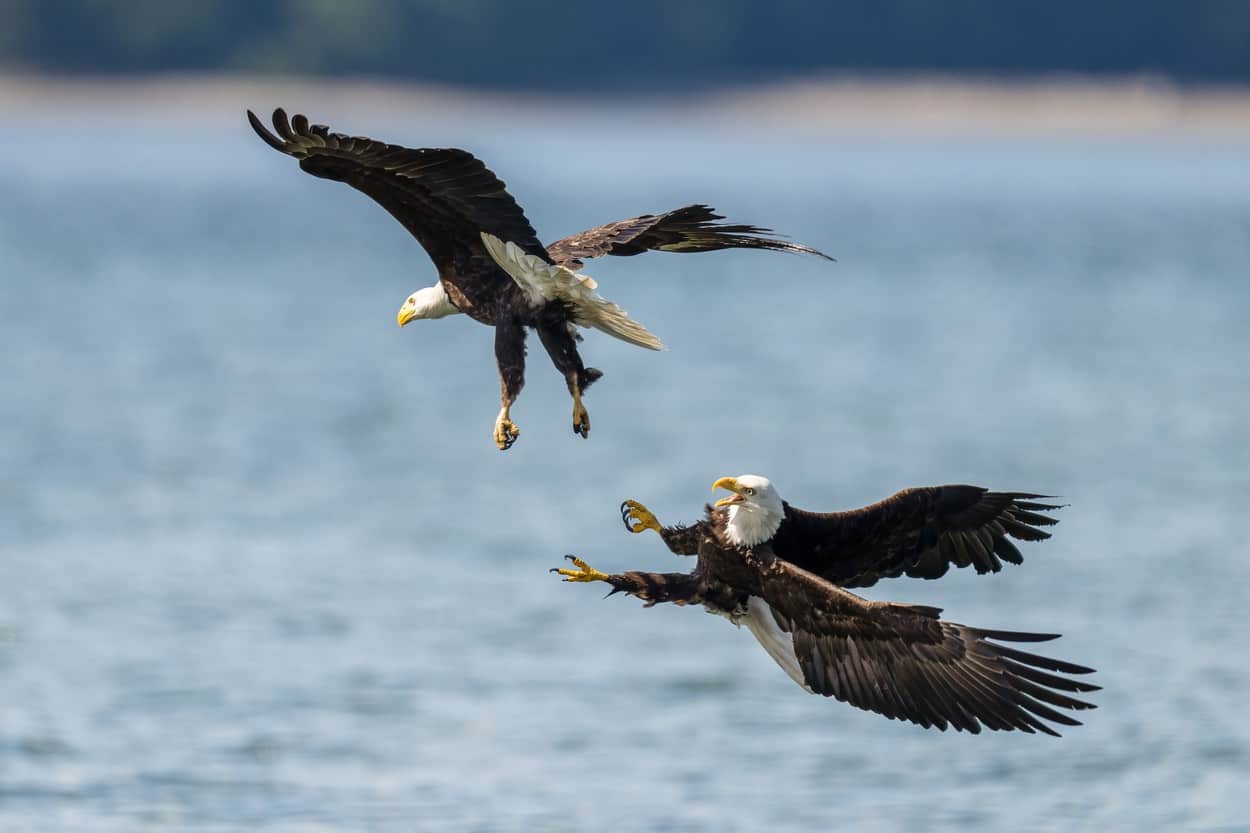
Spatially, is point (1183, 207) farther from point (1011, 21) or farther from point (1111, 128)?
point (1111, 128)

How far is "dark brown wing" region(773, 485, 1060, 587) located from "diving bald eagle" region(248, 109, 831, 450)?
3.30 ft

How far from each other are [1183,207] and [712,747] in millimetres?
78146

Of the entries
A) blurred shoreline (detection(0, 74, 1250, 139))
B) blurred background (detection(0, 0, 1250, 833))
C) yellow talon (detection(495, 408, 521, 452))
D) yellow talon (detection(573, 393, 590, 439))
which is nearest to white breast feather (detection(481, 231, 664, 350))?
yellow talon (detection(573, 393, 590, 439))

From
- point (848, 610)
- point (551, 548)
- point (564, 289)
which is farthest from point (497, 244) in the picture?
point (551, 548)

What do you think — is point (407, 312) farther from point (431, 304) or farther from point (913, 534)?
point (913, 534)

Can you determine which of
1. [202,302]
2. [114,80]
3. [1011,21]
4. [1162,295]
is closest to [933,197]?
[1011,21]

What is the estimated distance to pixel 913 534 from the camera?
8398 mm

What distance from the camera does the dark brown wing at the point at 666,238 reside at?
751cm

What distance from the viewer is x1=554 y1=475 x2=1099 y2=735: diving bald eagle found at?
7758 mm

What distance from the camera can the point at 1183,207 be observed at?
298 feet

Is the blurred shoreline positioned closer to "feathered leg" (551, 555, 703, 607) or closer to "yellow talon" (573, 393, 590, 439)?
"feathered leg" (551, 555, 703, 607)

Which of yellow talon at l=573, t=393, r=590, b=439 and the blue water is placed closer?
yellow talon at l=573, t=393, r=590, b=439

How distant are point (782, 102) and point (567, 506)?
9152 cm

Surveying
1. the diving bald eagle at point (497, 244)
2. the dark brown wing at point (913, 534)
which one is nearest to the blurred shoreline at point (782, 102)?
the dark brown wing at point (913, 534)
